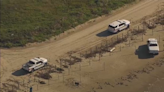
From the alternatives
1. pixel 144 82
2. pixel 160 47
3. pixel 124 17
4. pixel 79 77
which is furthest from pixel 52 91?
pixel 124 17

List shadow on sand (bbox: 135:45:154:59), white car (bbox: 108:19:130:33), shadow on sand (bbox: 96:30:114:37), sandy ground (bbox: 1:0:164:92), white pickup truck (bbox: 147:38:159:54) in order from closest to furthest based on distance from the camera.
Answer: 1. sandy ground (bbox: 1:0:164:92)
2. white pickup truck (bbox: 147:38:159:54)
3. shadow on sand (bbox: 135:45:154:59)
4. white car (bbox: 108:19:130:33)
5. shadow on sand (bbox: 96:30:114:37)

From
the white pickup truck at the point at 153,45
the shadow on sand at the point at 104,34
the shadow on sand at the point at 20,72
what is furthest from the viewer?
the shadow on sand at the point at 104,34

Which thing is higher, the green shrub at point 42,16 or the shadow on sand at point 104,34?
the green shrub at point 42,16

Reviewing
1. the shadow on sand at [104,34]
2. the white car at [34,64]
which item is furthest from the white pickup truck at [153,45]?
the white car at [34,64]

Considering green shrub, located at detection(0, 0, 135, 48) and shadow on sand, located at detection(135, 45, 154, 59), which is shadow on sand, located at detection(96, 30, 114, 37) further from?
shadow on sand, located at detection(135, 45, 154, 59)

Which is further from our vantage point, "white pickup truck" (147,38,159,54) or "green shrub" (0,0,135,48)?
"green shrub" (0,0,135,48)

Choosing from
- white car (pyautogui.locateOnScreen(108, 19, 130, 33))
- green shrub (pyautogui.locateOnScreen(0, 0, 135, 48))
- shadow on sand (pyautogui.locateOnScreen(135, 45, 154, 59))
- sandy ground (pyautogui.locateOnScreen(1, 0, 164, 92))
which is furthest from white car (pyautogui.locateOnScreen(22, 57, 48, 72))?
shadow on sand (pyautogui.locateOnScreen(135, 45, 154, 59))

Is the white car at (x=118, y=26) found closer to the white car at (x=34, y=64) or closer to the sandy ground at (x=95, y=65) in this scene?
the sandy ground at (x=95, y=65)

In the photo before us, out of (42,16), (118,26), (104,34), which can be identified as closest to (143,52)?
(118,26)
